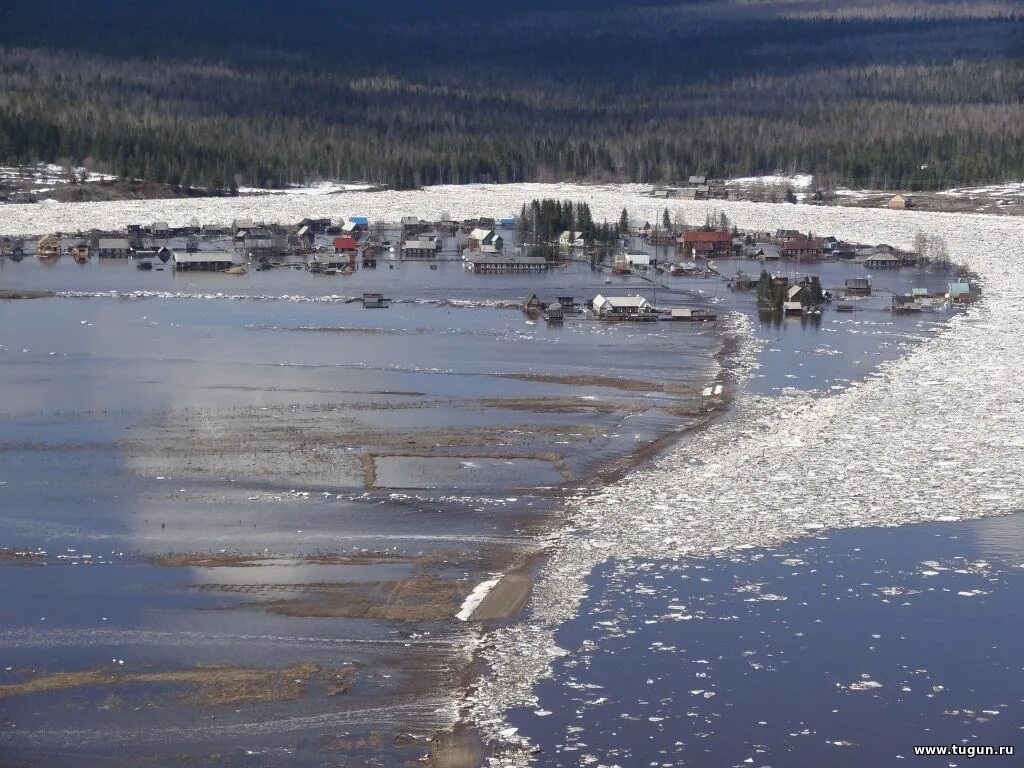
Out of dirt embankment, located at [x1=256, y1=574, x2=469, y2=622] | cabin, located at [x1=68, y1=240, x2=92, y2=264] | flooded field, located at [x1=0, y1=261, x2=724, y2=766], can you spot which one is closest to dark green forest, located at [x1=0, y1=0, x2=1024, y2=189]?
cabin, located at [x1=68, y1=240, x2=92, y2=264]

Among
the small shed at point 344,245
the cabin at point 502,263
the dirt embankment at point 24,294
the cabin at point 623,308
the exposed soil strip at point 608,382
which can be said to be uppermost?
the small shed at point 344,245

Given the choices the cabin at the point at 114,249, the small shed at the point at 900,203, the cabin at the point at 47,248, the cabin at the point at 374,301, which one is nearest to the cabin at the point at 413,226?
the cabin at the point at 114,249

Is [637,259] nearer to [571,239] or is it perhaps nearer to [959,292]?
[571,239]

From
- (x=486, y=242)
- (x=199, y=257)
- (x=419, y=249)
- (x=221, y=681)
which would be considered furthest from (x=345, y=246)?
(x=221, y=681)

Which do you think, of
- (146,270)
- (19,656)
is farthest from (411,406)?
(146,270)

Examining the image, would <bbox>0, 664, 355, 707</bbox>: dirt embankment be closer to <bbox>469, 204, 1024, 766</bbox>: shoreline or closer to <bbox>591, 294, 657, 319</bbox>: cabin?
<bbox>469, 204, 1024, 766</bbox>: shoreline

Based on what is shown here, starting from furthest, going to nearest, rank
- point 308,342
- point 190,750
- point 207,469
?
point 308,342
point 207,469
point 190,750

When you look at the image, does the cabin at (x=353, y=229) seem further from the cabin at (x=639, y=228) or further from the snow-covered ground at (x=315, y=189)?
the snow-covered ground at (x=315, y=189)

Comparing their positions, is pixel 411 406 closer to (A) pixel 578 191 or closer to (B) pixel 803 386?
(B) pixel 803 386
